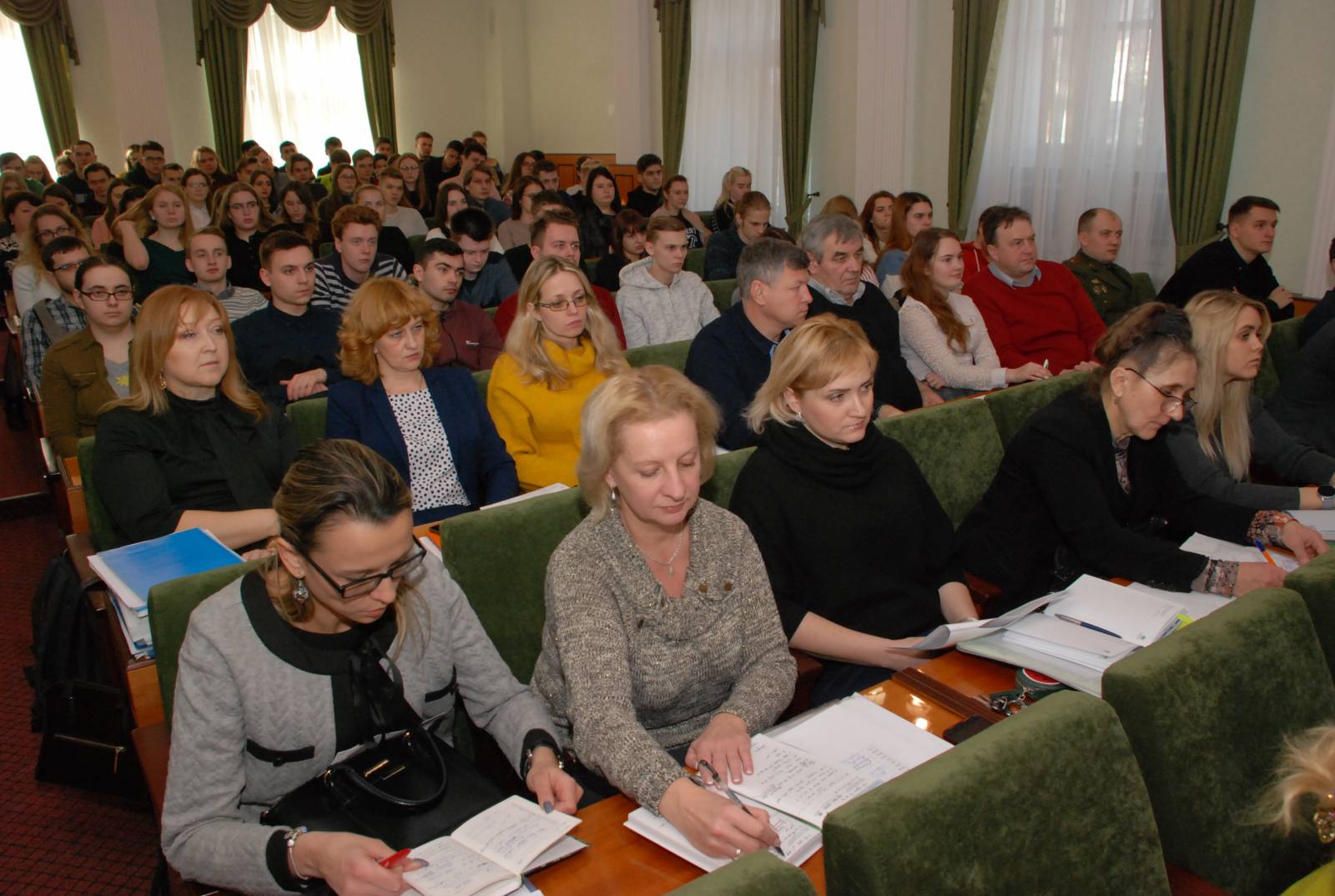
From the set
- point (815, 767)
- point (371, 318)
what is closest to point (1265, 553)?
point (815, 767)

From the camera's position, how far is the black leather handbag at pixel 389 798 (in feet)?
4.86

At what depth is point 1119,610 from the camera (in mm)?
2021

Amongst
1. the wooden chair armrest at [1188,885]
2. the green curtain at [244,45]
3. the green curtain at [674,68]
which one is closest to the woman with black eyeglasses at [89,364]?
the wooden chair armrest at [1188,885]

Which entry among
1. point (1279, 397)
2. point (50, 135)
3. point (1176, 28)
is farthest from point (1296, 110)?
point (50, 135)

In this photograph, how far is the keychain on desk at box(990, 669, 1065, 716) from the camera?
5.74 ft

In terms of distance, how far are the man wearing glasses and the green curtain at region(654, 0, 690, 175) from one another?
23.2 ft

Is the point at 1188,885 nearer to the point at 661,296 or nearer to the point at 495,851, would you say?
the point at 495,851

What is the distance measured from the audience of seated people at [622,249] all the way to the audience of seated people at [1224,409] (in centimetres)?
350

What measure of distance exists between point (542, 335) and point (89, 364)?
1.72 m

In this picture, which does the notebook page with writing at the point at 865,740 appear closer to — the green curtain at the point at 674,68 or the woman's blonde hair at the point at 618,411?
the woman's blonde hair at the point at 618,411

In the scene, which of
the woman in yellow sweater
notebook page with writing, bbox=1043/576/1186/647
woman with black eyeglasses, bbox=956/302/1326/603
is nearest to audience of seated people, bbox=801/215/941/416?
A: the woman in yellow sweater

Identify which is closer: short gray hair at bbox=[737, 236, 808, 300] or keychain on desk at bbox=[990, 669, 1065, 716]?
keychain on desk at bbox=[990, 669, 1065, 716]

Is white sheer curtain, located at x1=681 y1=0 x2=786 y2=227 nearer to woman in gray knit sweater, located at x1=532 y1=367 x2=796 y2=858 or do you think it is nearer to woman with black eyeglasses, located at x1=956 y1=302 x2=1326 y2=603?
woman with black eyeglasses, located at x1=956 y1=302 x2=1326 y2=603

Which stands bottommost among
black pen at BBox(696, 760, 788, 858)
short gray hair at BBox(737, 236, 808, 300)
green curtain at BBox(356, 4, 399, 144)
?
Result: black pen at BBox(696, 760, 788, 858)
